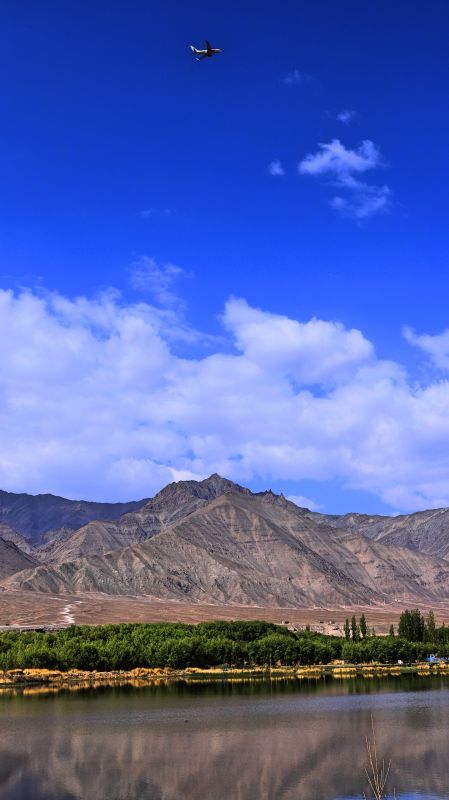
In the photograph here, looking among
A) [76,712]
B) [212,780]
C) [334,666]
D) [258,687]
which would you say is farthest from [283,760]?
[334,666]

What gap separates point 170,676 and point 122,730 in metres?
55.0

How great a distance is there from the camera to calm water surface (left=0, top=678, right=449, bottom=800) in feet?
138

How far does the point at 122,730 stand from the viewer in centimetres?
6162

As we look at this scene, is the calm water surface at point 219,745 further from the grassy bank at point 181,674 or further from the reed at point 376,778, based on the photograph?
the grassy bank at point 181,674

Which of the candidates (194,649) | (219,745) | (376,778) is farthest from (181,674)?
(376,778)

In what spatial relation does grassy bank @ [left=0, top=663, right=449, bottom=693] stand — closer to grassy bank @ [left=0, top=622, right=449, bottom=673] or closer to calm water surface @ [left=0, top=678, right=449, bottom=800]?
grassy bank @ [left=0, top=622, right=449, bottom=673]

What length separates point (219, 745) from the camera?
5441 cm

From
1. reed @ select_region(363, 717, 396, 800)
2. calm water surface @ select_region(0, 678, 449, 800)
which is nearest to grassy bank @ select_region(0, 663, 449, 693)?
calm water surface @ select_region(0, 678, 449, 800)

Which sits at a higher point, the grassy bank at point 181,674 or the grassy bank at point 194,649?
the grassy bank at point 194,649

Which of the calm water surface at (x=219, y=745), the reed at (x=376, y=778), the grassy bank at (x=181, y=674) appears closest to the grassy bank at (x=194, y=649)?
the grassy bank at (x=181, y=674)

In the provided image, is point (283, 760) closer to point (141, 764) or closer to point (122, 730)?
point (141, 764)

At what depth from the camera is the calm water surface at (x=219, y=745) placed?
4212 cm

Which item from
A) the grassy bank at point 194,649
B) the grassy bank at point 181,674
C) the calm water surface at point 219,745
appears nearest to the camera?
the calm water surface at point 219,745

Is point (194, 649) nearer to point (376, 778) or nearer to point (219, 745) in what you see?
point (219, 745)
